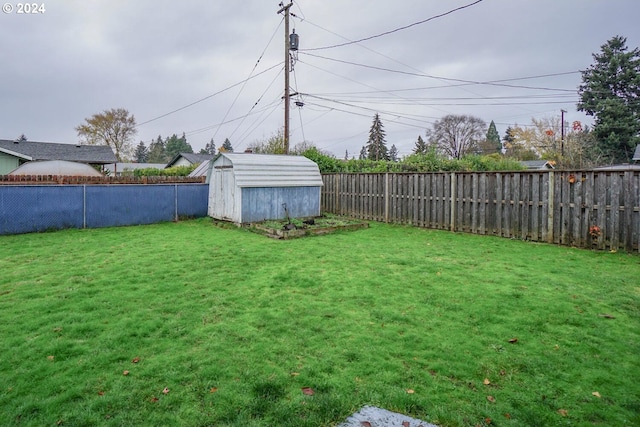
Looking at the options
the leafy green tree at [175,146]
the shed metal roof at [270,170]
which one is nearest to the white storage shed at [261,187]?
the shed metal roof at [270,170]

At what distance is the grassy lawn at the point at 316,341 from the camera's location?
233 cm

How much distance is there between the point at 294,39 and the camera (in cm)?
1611

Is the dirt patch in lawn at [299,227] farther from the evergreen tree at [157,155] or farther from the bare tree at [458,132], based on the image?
the evergreen tree at [157,155]

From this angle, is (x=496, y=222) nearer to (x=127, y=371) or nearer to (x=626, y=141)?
(x=127, y=371)

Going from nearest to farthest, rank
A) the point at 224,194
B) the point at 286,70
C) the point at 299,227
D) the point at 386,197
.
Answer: the point at 299,227 < the point at 224,194 < the point at 386,197 < the point at 286,70

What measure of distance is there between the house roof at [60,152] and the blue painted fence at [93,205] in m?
17.8

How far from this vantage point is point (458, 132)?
167 ft

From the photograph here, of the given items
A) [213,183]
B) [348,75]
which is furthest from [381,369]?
[348,75]

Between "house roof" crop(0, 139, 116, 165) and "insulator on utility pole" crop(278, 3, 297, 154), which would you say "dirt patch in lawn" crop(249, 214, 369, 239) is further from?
"house roof" crop(0, 139, 116, 165)

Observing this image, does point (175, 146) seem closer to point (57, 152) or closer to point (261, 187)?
point (57, 152)

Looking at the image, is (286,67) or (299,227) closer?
(299,227)

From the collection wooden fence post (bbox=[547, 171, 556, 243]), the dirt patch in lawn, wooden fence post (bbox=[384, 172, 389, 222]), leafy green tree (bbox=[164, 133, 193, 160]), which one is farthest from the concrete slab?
leafy green tree (bbox=[164, 133, 193, 160])

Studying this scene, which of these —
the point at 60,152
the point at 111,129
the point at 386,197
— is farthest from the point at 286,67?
the point at 111,129

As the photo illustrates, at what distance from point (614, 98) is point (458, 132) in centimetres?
2016
